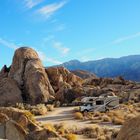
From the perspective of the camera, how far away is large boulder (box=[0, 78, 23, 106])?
186 feet

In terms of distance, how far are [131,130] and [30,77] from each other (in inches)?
1982

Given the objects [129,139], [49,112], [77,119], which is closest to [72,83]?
[49,112]

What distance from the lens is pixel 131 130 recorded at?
35.4 ft

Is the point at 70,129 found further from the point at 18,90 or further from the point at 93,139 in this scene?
the point at 18,90

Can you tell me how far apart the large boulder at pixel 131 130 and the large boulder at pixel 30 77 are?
4840 cm

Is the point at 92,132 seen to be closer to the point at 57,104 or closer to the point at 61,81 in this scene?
the point at 57,104

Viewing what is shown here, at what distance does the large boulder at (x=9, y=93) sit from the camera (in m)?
56.7

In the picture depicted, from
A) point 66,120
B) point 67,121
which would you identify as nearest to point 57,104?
point 66,120

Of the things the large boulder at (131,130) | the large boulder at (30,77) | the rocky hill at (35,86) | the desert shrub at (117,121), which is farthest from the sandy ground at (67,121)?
the large boulder at (131,130)

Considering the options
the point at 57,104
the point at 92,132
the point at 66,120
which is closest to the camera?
the point at 92,132

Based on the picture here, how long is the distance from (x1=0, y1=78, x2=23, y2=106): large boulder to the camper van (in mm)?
12042

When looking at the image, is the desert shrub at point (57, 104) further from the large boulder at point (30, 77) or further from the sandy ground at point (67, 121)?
the sandy ground at point (67, 121)

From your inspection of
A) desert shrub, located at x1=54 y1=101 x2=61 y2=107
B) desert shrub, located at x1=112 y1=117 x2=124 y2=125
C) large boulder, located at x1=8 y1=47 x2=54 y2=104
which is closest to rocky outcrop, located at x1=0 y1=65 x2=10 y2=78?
large boulder, located at x1=8 y1=47 x2=54 y2=104

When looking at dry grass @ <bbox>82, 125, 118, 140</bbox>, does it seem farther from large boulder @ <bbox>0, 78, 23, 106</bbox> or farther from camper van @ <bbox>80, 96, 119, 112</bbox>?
large boulder @ <bbox>0, 78, 23, 106</bbox>
